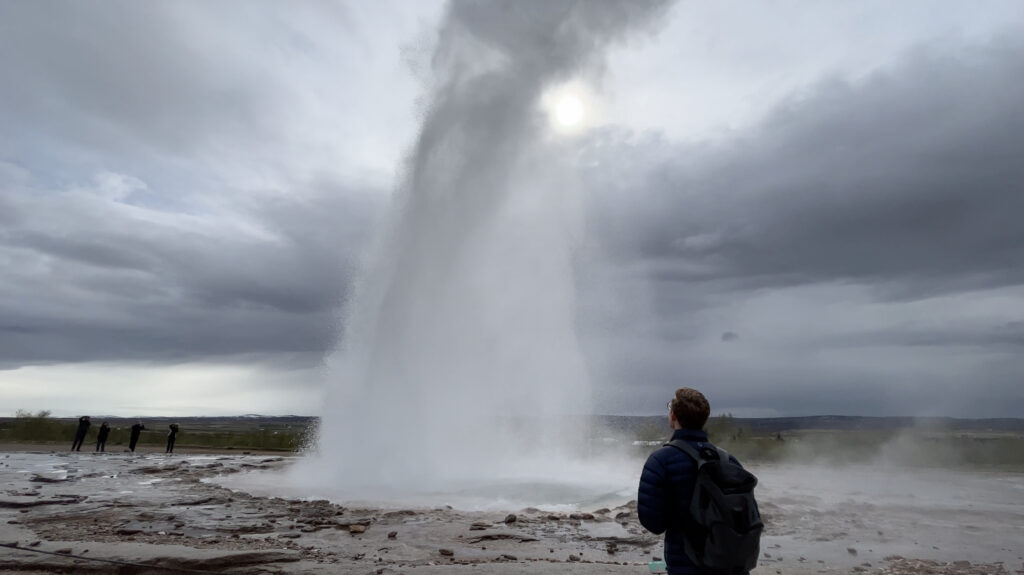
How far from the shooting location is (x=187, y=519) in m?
11.1

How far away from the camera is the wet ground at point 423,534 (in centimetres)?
761

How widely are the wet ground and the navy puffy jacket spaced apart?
3923mm

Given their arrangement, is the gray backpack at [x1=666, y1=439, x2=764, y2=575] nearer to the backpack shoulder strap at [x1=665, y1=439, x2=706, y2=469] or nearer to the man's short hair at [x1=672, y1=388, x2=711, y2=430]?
the backpack shoulder strap at [x1=665, y1=439, x2=706, y2=469]

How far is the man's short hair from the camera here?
12.1ft

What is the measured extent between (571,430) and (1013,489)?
46.1 feet

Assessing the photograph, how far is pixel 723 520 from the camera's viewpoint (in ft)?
10.8

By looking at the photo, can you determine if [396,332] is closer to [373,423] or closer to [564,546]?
[373,423]

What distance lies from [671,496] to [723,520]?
33 centimetres

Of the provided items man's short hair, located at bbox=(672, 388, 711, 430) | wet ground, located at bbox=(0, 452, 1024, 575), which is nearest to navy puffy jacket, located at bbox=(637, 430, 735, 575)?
man's short hair, located at bbox=(672, 388, 711, 430)

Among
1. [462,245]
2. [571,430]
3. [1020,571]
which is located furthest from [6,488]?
[1020,571]

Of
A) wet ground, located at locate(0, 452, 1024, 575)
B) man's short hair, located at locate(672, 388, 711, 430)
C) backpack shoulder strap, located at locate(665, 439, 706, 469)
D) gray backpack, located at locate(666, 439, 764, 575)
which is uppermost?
man's short hair, located at locate(672, 388, 711, 430)

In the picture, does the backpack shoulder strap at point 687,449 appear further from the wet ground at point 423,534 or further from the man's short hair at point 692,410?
the wet ground at point 423,534

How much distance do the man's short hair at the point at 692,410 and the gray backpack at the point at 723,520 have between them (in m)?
0.29

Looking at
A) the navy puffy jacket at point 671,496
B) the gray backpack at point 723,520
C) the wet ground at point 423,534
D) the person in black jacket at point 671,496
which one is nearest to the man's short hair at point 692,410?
the person in black jacket at point 671,496
